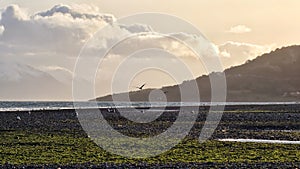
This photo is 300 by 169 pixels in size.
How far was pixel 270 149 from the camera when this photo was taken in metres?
46.8

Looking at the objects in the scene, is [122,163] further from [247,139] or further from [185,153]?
[247,139]

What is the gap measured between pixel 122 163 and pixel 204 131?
28.2 meters

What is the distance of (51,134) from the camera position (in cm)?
6275

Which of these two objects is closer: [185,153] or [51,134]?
[185,153]

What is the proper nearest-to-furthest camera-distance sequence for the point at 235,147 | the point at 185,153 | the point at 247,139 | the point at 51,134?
the point at 185,153 → the point at 235,147 → the point at 247,139 → the point at 51,134

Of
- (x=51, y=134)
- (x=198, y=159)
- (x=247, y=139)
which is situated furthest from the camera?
(x=51, y=134)

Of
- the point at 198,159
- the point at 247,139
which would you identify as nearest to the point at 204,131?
the point at 247,139

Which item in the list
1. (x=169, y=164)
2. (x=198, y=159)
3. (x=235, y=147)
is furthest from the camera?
(x=235, y=147)

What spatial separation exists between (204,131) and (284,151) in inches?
820

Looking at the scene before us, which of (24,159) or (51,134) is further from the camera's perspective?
(51,134)

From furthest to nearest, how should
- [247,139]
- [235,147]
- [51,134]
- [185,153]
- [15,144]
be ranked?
[51,134] < [247,139] < [15,144] < [235,147] < [185,153]

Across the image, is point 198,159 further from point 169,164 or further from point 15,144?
point 15,144

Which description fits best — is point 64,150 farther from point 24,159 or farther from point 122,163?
point 122,163

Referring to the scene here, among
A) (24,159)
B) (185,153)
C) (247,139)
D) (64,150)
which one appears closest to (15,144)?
(64,150)
